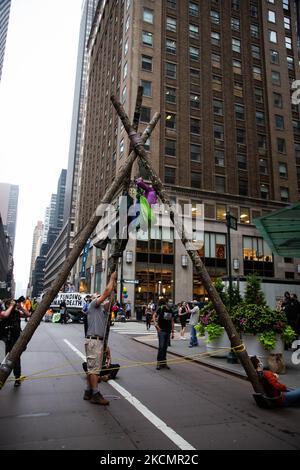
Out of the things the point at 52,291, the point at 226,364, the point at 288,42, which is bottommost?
the point at 226,364

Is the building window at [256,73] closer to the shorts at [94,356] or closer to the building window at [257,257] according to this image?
the building window at [257,257]

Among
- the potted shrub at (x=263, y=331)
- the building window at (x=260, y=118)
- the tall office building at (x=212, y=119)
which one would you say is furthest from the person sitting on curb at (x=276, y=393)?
the building window at (x=260, y=118)

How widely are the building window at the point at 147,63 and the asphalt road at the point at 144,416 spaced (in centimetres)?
4278

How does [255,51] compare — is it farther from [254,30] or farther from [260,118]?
[260,118]

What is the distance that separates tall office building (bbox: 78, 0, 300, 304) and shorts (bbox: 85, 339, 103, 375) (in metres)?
31.1

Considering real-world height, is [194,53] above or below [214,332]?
above

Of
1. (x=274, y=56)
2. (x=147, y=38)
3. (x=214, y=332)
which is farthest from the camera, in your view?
(x=274, y=56)

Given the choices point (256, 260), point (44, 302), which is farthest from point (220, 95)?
point (44, 302)

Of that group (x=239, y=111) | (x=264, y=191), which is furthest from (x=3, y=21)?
(x=264, y=191)

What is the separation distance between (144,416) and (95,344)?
1.54 meters

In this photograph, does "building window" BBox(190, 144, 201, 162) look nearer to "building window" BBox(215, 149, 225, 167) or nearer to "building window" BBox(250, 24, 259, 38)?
"building window" BBox(215, 149, 225, 167)

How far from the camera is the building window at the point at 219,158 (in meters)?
43.9

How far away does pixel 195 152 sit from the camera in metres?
43.0

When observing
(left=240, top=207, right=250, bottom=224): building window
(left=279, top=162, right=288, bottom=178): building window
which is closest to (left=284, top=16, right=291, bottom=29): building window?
(left=279, top=162, right=288, bottom=178): building window
